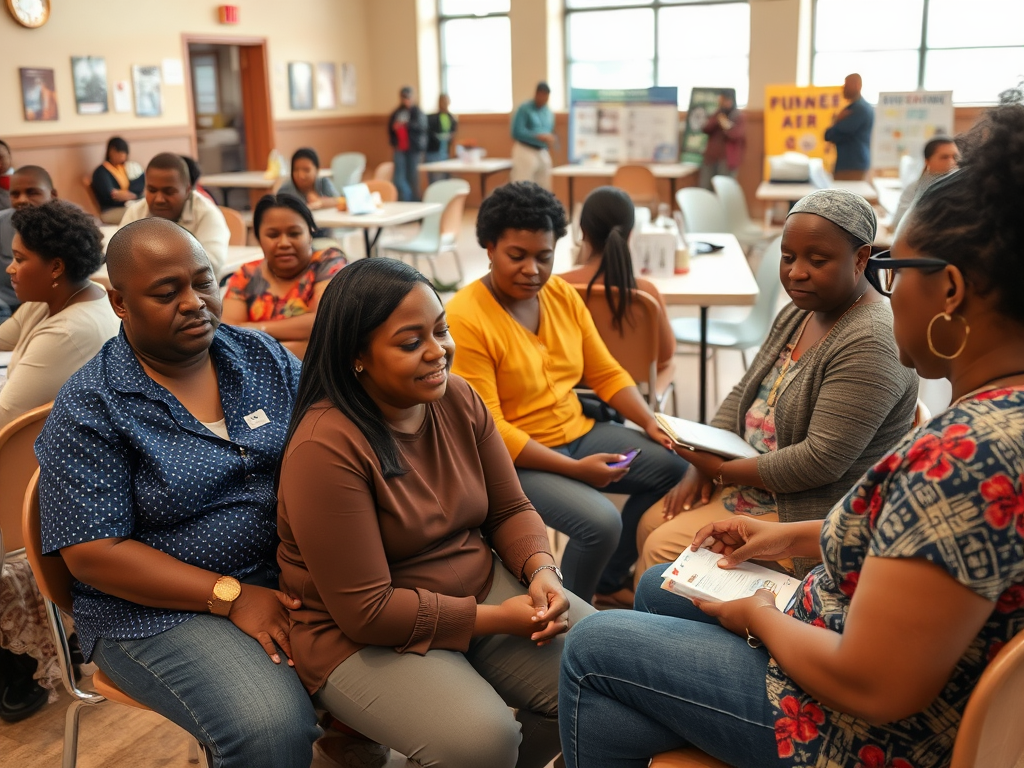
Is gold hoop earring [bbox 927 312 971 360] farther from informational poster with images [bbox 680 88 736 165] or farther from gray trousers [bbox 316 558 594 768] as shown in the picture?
informational poster with images [bbox 680 88 736 165]

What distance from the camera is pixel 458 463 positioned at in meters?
1.68

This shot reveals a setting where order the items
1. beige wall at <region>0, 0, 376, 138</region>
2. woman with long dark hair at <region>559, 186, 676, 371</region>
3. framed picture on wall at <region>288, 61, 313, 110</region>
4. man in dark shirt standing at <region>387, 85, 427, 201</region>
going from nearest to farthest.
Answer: woman with long dark hair at <region>559, 186, 676, 371</region> → beige wall at <region>0, 0, 376, 138</region> → man in dark shirt standing at <region>387, 85, 427, 201</region> → framed picture on wall at <region>288, 61, 313, 110</region>

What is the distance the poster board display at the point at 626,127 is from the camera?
9.56 m

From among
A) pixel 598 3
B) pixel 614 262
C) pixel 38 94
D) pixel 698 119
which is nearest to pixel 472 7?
pixel 598 3

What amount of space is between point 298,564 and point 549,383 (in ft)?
3.63

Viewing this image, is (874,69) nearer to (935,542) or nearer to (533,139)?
(533,139)

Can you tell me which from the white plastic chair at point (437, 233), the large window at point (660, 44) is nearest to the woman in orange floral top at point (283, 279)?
the white plastic chair at point (437, 233)

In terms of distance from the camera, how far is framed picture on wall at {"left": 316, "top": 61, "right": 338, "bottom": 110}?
11852mm

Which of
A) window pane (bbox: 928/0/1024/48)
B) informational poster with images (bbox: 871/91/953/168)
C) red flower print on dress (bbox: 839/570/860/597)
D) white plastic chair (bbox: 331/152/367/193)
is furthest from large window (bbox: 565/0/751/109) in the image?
red flower print on dress (bbox: 839/570/860/597)

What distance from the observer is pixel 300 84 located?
11516 mm

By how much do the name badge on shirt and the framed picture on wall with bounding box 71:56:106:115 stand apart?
821 cm

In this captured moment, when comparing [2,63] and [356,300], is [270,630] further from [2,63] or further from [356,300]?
[2,63]

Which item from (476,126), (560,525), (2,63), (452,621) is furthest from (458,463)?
(476,126)

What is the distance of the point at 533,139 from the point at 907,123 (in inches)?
165
